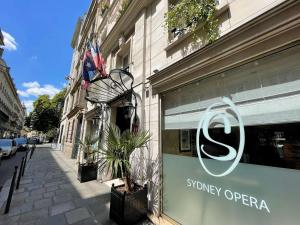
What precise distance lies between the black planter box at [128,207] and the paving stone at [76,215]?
2.17ft

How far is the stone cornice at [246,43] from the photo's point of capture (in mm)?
2117

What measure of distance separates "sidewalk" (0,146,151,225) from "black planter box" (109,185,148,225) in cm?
33

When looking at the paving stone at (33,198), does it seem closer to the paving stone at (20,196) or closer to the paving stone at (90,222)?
the paving stone at (20,196)

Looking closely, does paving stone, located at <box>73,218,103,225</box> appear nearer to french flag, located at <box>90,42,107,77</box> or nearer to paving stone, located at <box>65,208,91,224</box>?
paving stone, located at <box>65,208,91,224</box>

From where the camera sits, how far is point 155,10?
17.4 ft

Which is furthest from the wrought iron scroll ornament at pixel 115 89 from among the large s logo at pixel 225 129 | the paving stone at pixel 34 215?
the paving stone at pixel 34 215

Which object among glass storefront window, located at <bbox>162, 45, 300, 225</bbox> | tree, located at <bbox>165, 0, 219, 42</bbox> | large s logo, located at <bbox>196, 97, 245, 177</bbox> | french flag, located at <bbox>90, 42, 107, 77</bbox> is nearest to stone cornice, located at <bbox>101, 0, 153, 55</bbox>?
french flag, located at <bbox>90, 42, 107, 77</bbox>

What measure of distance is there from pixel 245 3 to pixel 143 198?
439cm

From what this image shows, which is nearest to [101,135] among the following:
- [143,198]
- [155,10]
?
[143,198]

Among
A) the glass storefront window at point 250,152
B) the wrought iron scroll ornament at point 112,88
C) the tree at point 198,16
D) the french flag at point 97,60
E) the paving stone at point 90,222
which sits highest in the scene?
the french flag at point 97,60

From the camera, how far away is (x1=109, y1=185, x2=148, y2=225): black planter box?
3448 mm

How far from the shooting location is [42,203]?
4.52 m

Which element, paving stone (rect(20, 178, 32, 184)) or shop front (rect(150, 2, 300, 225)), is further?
paving stone (rect(20, 178, 32, 184))

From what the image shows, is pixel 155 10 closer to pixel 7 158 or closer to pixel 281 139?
pixel 281 139
